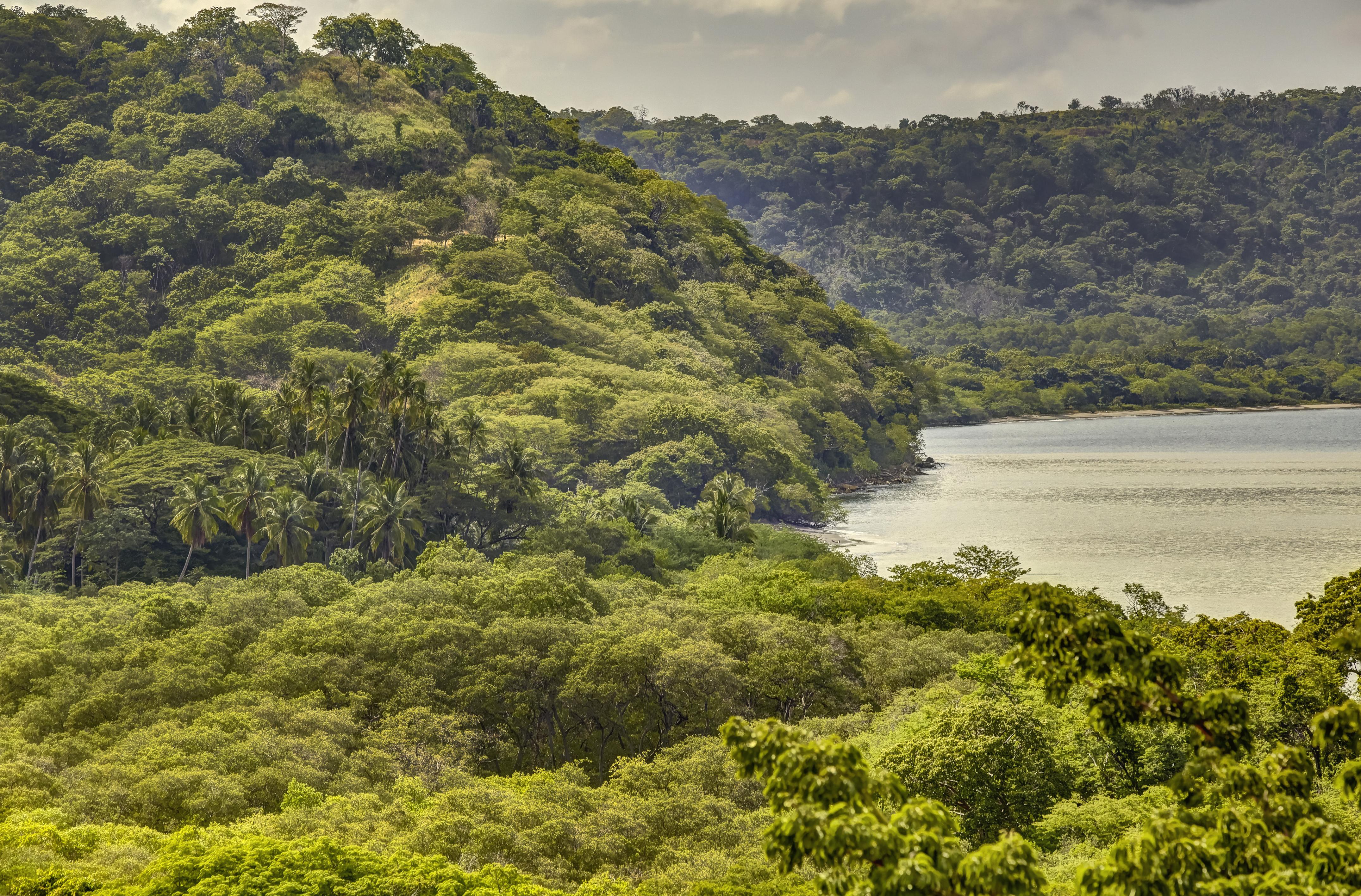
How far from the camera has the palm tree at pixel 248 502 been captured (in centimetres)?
5653

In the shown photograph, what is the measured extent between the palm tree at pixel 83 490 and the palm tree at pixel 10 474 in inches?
80.7

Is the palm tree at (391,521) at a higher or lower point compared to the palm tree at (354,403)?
lower

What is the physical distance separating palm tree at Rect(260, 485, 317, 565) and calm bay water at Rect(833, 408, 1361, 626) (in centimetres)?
3638

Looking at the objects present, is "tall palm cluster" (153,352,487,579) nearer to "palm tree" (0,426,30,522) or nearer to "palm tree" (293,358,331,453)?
"palm tree" (293,358,331,453)

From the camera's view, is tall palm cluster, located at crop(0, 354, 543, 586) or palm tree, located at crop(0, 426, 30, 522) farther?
tall palm cluster, located at crop(0, 354, 543, 586)

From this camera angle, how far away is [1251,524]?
89.6m

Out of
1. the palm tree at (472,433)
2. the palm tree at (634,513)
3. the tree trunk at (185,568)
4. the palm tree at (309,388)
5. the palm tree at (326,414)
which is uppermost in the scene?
the palm tree at (309,388)

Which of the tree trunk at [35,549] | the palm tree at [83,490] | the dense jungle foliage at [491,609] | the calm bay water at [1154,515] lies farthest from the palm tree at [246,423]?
the calm bay water at [1154,515]

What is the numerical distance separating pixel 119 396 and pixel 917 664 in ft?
252

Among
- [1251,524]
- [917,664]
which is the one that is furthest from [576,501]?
[1251,524]

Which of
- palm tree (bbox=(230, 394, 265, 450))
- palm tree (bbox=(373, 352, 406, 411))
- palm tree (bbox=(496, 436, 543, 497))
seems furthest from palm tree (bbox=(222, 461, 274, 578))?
palm tree (bbox=(496, 436, 543, 497))

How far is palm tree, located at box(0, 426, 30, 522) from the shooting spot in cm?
5581

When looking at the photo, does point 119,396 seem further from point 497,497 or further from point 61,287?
point 497,497

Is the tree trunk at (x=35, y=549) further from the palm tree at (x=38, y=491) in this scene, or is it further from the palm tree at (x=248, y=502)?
the palm tree at (x=248, y=502)
